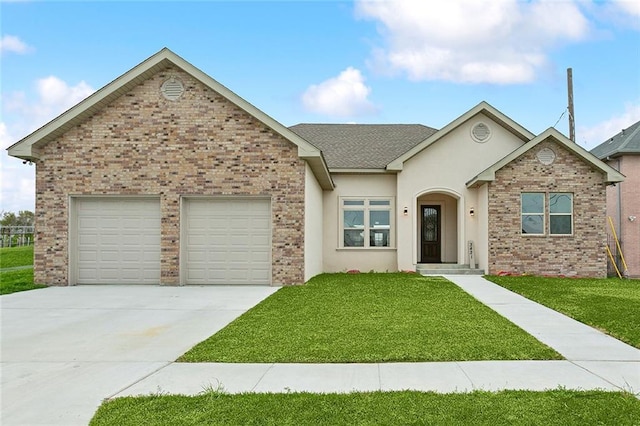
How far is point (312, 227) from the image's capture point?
47.0ft

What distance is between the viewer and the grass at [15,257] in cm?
1886

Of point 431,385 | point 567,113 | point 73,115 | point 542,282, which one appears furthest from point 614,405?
point 567,113

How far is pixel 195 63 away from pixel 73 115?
3.74 meters

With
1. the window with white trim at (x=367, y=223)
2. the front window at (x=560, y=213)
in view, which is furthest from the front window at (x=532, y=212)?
the window with white trim at (x=367, y=223)

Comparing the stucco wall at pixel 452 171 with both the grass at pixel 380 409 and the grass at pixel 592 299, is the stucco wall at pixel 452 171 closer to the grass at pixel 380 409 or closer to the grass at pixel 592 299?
the grass at pixel 592 299

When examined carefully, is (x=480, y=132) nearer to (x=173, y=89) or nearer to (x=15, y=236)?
(x=173, y=89)

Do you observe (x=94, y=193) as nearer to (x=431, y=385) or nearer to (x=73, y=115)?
(x=73, y=115)

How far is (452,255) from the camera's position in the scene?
59.1ft

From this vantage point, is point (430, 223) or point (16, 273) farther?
point (430, 223)

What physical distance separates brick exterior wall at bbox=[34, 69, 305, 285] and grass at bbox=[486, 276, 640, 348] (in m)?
6.35

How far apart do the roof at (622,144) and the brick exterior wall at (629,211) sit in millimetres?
301

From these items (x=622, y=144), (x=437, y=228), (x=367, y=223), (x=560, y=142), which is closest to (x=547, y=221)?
(x=560, y=142)

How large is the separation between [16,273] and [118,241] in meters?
5.19

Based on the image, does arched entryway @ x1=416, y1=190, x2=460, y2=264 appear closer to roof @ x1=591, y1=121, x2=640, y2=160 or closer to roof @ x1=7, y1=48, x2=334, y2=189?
roof @ x1=591, y1=121, x2=640, y2=160
